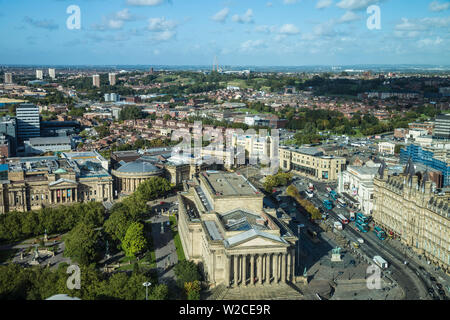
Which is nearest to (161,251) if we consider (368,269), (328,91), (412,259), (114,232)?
(114,232)

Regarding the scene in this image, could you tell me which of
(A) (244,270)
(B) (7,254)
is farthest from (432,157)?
(B) (7,254)

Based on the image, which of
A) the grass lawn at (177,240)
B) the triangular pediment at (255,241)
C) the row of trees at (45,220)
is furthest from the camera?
the row of trees at (45,220)

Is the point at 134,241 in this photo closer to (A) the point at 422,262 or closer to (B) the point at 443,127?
(A) the point at 422,262

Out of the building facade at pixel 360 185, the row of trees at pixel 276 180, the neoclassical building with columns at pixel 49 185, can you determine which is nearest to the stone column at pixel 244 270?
the building facade at pixel 360 185

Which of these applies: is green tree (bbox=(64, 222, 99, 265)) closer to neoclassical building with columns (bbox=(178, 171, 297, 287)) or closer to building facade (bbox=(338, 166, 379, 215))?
neoclassical building with columns (bbox=(178, 171, 297, 287))

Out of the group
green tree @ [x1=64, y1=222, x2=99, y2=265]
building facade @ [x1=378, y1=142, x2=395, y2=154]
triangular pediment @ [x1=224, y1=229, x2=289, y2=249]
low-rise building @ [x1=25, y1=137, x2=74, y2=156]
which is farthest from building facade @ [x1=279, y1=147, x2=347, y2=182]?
low-rise building @ [x1=25, y1=137, x2=74, y2=156]

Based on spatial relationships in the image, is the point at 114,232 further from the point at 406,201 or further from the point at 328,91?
the point at 328,91

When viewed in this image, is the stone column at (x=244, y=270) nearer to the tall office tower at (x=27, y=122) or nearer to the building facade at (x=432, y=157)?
the building facade at (x=432, y=157)
